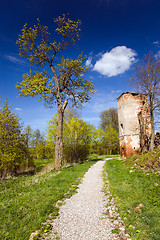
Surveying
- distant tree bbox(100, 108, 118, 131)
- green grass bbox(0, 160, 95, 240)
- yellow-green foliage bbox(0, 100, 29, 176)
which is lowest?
green grass bbox(0, 160, 95, 240)

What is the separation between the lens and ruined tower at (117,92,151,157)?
671 inches

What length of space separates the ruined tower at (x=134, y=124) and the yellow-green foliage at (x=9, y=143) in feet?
41.4

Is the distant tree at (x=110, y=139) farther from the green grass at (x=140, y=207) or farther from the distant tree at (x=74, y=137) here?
the green grass at (x=140, y=207)

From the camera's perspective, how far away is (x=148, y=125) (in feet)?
58.1

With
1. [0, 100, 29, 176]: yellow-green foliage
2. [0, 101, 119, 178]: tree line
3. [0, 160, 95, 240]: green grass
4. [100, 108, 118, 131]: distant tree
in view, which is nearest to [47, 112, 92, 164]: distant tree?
[0, 101, 119, 178]: tree line

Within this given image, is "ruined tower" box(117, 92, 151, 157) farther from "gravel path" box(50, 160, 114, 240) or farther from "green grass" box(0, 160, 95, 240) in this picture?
"green grass" box(0, 160, 95, 240)

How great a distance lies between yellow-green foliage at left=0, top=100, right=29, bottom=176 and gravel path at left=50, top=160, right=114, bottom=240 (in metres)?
10.5

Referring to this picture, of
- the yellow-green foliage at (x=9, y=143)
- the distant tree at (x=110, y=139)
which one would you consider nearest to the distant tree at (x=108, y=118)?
the distant tree at (x=110, y=139)

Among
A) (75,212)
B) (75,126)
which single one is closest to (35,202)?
(75,212)

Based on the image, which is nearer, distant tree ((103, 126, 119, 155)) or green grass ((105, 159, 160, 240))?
green grass ((105, 159, 160, 240))

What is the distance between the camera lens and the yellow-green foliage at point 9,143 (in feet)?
47.1

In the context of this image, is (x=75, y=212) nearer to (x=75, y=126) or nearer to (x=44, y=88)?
(x=44, y=88)

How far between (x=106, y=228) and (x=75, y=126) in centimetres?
1699

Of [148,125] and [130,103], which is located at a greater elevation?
[130,103]
